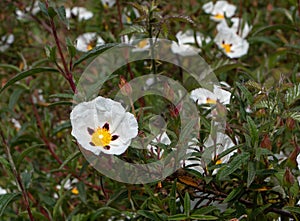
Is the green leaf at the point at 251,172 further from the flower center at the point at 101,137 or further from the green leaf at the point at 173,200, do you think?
the flower center at the point at 101,137

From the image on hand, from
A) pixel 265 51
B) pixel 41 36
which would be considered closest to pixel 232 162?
pixel 265 51

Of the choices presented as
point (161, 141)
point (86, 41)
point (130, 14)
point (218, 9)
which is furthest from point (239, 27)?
point (161, 141)

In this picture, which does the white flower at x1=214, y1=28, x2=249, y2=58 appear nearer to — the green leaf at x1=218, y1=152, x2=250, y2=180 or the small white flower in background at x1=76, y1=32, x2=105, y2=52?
the small white flower in background at x1=76, y1=32, x2=105, y2=52

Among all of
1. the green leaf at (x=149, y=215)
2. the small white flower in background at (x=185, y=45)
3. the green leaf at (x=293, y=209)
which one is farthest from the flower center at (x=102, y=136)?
the small white flower in background at (x=185, y=45)

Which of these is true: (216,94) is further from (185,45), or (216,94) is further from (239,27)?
(239,27)

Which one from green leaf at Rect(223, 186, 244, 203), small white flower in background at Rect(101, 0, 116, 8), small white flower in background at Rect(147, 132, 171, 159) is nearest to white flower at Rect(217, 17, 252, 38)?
small white flower in background at Rect(101, 0, 116, 8)
